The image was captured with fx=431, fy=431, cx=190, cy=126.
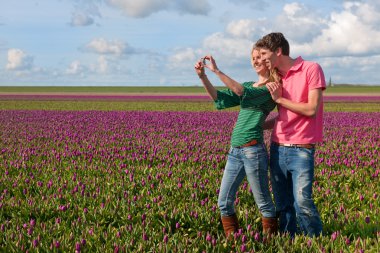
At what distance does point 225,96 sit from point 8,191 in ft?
14.8

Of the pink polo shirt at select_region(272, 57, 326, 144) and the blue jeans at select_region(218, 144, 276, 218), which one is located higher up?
the pink polo shirt at select_region(272, 57, 326, 144)

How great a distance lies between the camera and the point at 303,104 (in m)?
4.21

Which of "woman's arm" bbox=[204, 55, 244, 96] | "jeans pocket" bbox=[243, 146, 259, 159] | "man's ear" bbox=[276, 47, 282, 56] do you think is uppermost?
"man's ear" bbox=[276, 47, 282, 56]

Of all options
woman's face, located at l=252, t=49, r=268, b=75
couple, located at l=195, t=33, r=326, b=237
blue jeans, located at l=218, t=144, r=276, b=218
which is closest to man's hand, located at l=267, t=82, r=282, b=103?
couple, located at l=195, t=33, r=326, b=237

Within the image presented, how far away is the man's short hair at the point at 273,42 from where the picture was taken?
4273mm

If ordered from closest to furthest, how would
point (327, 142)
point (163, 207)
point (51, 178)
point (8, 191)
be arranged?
point (163, 207) < point (8, 191) < point (51, 178) < point (327, 142)

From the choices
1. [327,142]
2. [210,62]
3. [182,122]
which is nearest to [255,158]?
[210,62]

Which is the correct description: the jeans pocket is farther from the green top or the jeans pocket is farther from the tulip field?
the tulip field

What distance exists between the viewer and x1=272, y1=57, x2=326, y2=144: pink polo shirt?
4.27m

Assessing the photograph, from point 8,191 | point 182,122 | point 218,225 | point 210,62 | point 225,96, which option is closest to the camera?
point 210,62

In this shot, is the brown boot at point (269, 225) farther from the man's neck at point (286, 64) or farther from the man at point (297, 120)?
the man's neck at point (286, 64)

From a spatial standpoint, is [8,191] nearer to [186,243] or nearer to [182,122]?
[186,243]

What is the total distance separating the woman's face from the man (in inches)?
2.1

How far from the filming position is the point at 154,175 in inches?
324
